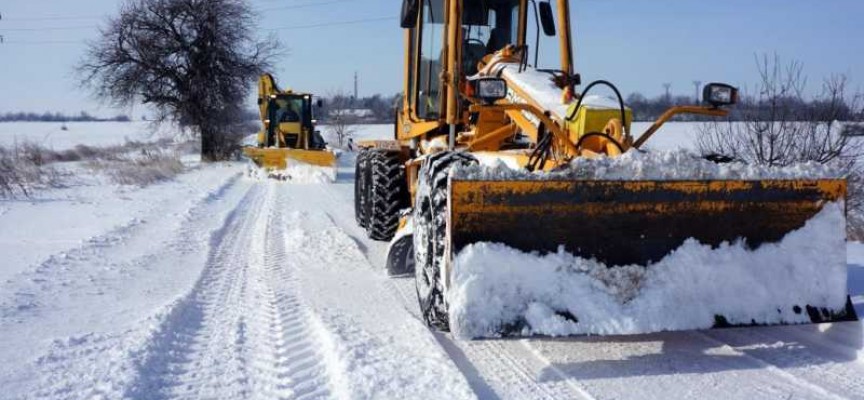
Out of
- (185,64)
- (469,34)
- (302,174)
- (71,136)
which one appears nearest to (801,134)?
(469,34)

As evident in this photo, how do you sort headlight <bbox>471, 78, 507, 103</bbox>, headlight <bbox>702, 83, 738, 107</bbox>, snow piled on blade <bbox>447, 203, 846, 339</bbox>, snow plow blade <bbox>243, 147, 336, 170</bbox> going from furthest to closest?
1. snow plow blade <bbox>243, 147, 336, 170</bbox>
2. headlight <bbox>702, 83, 738, 107</bbox>
3. headlight <bbox>471, 78, 507, 103</bbox>
4. snow piled on blade <bbox>447, 203, 846, 339</bbox>

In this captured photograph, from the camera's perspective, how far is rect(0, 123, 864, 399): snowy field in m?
3.55

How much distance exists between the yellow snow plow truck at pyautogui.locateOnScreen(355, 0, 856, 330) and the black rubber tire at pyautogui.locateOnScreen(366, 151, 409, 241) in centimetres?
131

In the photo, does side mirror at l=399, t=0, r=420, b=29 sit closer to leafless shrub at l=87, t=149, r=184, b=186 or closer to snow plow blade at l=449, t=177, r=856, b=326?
snow plow blade at l=449, t=177, r=856, b=326

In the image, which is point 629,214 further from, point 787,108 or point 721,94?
point 787,108

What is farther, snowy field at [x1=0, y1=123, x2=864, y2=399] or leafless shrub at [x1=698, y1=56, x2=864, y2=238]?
leafless shrub at [x1=698, y1=56, x2=864, y2=238]

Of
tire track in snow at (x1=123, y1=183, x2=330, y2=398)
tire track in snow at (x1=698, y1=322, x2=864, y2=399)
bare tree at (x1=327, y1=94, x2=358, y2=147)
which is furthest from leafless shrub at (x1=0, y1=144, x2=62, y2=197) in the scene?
bare tree at (x1=327, y1=94, x2=358, y2=147)

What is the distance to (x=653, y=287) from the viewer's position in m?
3.93

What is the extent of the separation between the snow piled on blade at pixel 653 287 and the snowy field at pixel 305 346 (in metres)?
0.28

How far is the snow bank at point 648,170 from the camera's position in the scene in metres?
3.90

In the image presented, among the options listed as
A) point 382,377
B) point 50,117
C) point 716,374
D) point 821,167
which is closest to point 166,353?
point 382,377

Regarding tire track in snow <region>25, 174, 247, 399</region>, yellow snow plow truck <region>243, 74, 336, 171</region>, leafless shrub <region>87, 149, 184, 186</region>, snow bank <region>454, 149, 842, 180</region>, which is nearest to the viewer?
tire track in snow <region>25, 174, 247, 399</region>

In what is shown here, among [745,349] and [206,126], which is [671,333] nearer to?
[745,349]

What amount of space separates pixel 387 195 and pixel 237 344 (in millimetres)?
3613
